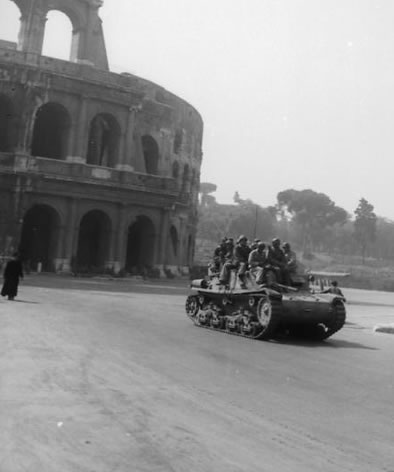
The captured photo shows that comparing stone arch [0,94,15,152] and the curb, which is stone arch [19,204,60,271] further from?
the curb

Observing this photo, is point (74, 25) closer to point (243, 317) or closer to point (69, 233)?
point (69, 233)

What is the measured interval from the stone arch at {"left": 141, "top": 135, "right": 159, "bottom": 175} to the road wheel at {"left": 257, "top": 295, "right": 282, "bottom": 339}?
24998mm

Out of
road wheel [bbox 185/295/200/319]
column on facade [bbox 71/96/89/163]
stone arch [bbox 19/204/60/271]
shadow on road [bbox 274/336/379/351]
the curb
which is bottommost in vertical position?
shadow on road [bbox 274/336/379/351]

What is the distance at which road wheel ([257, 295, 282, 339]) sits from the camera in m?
10.5

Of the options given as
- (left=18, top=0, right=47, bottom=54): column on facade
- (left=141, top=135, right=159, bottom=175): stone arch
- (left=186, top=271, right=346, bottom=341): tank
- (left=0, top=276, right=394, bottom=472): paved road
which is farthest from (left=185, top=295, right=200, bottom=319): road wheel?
(left=141, top=135, right=159, bottom=175): stone arch

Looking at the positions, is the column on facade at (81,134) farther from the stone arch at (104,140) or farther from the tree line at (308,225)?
the tree line at (308,225)

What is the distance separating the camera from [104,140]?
32875 millimetres

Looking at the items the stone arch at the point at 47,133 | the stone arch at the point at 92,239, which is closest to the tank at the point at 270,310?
the stone arch at the point at 92,239

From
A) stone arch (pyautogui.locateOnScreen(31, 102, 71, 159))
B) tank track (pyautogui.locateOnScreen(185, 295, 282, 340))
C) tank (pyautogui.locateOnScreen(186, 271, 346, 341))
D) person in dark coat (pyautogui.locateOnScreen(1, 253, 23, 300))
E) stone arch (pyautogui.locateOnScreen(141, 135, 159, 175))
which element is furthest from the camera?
stone arch (pyautogui.locateOnScreen(141, 135, 159, 175))

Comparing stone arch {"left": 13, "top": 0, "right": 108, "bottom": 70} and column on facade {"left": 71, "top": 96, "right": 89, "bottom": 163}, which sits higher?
stone arch {"left": 13, "top": 0, "right": 108, "bottom": 70}

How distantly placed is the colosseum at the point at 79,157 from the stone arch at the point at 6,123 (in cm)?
6

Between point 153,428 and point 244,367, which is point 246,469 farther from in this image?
point 244,367

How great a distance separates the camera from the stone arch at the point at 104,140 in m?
30.8

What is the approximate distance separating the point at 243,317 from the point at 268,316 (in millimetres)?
912
